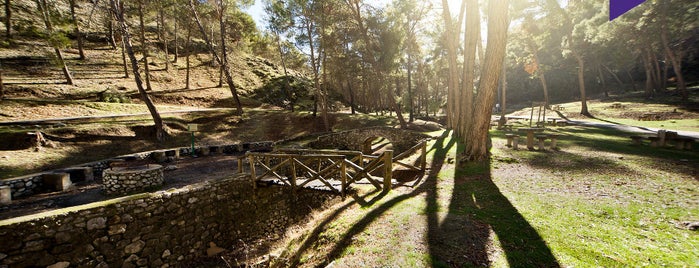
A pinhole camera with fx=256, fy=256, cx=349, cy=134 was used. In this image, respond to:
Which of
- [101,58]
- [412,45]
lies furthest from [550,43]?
[101,58]

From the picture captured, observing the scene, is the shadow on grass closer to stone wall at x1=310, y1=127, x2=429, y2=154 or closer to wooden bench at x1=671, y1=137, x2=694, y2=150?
wooden bench at x1=671, y1=137, x2=694, y2=150

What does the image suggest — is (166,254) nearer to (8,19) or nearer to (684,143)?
(684,143)

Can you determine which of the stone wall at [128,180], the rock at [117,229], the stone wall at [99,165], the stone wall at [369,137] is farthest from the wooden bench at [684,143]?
the stone wall at [128,180]

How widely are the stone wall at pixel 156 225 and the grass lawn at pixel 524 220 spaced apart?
4039 mm

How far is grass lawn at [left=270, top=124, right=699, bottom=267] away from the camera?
4.13 metres

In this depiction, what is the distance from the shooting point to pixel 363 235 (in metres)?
5.23

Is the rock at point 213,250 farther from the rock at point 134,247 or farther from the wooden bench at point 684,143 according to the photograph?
the wooden bench at point 684,143

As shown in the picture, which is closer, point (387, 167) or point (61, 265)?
point (61, 265)

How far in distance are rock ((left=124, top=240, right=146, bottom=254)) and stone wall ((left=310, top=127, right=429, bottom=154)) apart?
14.5 meters

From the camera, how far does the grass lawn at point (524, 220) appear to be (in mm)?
4133

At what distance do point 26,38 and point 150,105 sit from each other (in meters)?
28.6

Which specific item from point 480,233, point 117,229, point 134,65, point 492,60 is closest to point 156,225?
point 117,229

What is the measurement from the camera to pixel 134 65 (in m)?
16.0

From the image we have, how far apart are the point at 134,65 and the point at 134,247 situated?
13.4 meters
